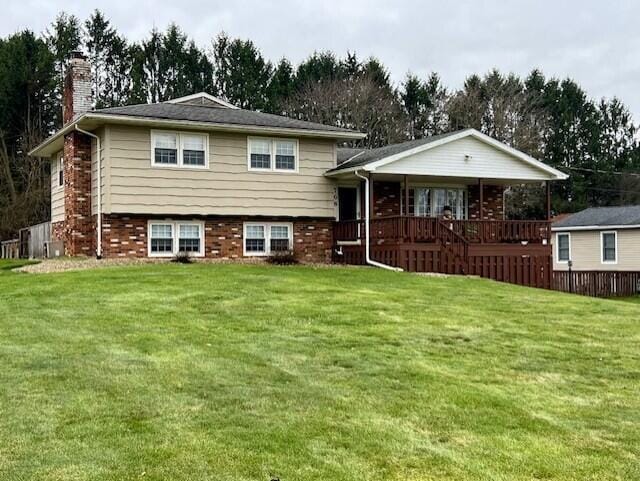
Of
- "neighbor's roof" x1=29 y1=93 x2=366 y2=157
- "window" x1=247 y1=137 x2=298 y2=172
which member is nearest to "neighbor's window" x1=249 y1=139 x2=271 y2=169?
"window" x1=247 y1=137 x2=298 y2=172

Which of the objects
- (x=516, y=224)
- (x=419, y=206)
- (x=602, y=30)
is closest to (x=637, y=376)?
(x=516, y=224)

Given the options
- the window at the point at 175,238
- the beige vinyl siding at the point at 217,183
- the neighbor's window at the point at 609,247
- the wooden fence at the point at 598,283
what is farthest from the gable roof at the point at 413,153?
the neighbor's window at the point at 609,247

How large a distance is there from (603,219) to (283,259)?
1727 cm

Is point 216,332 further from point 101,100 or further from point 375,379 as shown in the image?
point 101,100

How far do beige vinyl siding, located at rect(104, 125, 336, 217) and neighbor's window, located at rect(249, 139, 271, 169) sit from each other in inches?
10.3

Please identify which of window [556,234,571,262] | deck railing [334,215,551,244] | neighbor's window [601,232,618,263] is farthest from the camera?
window [556,234,571,262]

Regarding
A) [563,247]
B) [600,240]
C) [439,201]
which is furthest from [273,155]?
[563,247]

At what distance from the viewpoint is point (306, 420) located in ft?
19.0

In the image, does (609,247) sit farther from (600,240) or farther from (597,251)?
(597,251)

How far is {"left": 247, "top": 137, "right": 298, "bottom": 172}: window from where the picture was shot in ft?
73.0

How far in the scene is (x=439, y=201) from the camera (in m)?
24.9

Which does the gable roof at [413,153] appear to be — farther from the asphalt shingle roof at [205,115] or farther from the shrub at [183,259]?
the shrub at [183,259]

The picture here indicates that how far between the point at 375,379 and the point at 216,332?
2.86m

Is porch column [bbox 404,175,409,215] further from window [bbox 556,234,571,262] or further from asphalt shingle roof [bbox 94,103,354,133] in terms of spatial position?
window [bbox 556,234,571,262]
